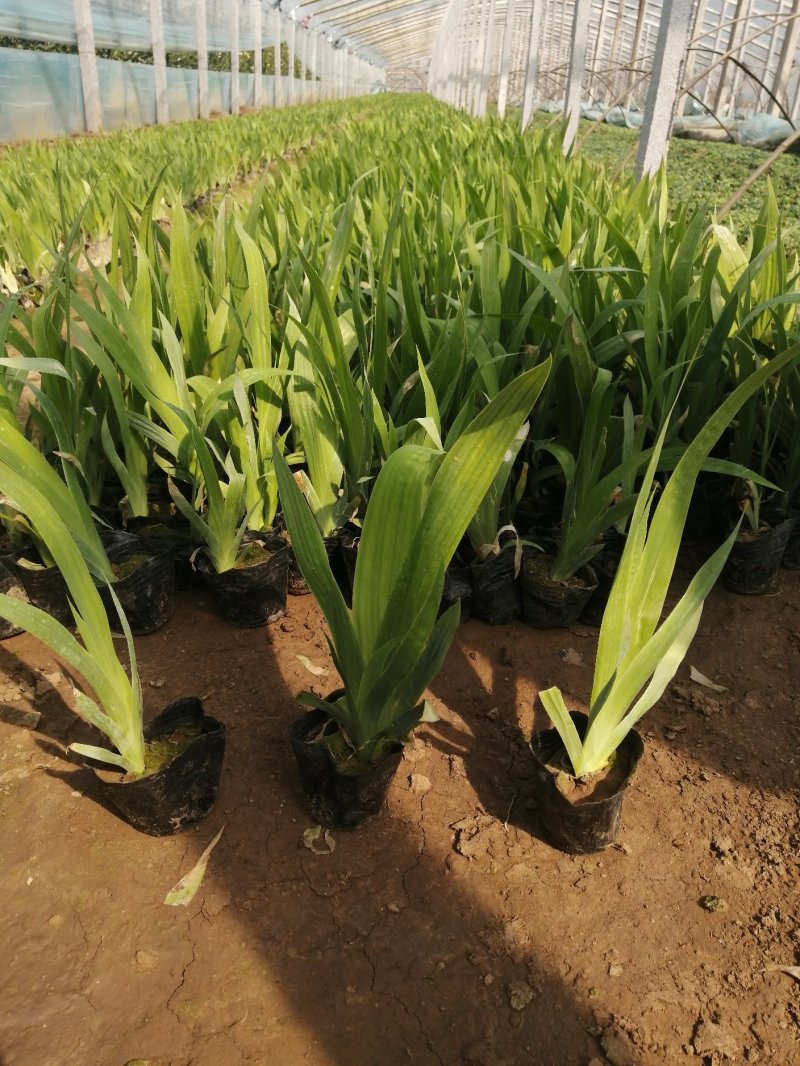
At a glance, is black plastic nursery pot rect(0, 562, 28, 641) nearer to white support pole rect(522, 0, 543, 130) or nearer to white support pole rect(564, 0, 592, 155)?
white support pole rect(564, 0, 592, 155)

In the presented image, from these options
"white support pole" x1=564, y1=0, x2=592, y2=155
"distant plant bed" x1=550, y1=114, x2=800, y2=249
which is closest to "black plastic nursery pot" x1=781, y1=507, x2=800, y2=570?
"distant plant bed" x1=550, y1=114, x2=800, y2=249

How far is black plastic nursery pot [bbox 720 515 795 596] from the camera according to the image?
4.82 feet

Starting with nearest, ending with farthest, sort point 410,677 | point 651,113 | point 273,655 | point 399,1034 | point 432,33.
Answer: point 399,1034
point 410,677
point 273,655
point 651,113
point 432,33

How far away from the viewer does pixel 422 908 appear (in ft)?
3.09

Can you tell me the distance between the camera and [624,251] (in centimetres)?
157

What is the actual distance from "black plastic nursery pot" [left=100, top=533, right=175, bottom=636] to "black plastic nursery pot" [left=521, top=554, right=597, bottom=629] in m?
0.68

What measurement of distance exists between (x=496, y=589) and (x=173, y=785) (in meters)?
0.68

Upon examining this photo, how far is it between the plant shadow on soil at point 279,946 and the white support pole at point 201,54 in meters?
13.9

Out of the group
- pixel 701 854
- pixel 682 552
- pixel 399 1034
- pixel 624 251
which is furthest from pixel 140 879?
pixel 624 251

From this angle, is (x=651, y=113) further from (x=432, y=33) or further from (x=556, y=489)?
(x=432, y=33)

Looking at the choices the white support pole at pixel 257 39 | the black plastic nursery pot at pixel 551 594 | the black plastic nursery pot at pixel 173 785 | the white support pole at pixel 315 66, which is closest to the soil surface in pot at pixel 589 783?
the black plastic nursery pot at pixel 551 594

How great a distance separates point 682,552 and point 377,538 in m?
1.04

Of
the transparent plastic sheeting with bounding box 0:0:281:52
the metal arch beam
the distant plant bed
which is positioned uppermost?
the metal arch beam

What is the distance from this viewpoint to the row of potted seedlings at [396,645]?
840 mm
